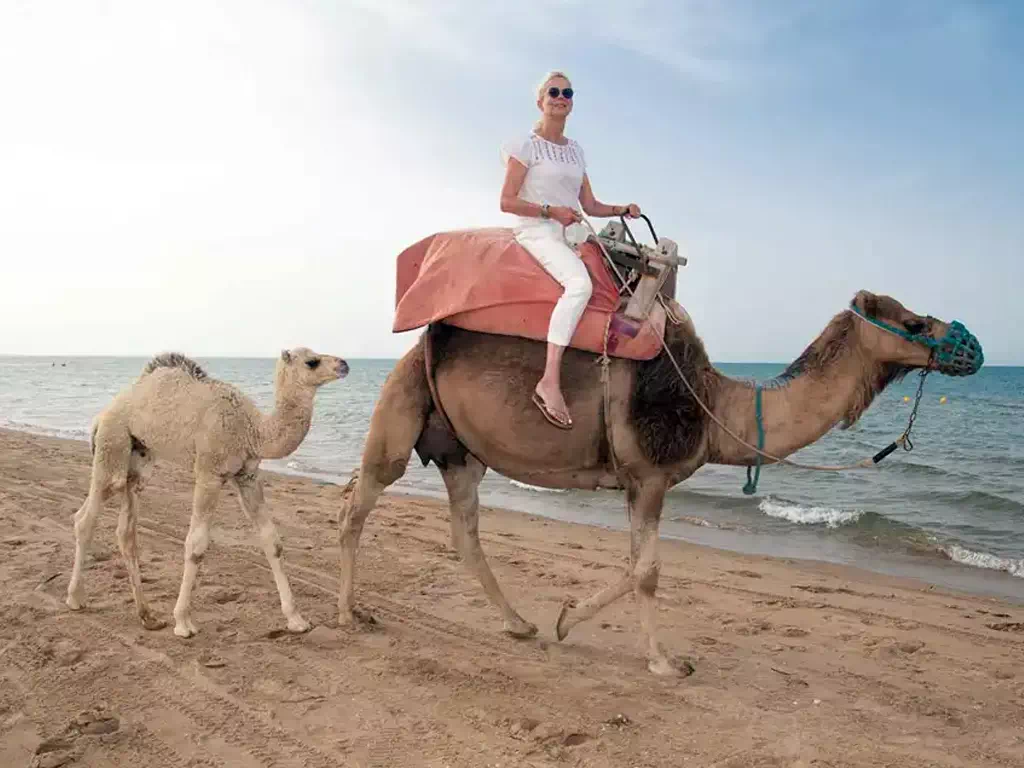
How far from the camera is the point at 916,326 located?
441 cm

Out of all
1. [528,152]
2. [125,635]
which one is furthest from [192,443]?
[528,152]

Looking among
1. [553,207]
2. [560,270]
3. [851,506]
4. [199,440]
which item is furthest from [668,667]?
[851,506]

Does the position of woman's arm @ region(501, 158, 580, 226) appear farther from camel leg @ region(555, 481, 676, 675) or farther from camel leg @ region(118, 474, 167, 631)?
camel leg @ region(118, 474, 167, 631)

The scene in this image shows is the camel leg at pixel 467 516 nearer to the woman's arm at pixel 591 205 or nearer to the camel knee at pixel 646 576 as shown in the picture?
the camel knee at pixel 646 576

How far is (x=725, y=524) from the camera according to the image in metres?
11.5

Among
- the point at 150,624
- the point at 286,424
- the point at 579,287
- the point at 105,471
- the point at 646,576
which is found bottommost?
the point at 150,624

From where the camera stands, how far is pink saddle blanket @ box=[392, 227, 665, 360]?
176 inches

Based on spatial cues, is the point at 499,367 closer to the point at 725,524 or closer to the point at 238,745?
the point at 238,745

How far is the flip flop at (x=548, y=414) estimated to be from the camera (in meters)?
4.41

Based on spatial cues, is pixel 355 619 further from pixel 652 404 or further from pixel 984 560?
pixel 984 560

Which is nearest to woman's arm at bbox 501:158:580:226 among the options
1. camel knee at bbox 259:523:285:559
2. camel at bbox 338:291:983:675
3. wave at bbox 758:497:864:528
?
camel at bbox 338:291:983:675

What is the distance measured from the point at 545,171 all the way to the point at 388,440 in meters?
2.01

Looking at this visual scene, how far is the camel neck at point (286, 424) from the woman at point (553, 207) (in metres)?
1.55

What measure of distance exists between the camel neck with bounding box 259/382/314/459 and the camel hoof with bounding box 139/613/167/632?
127 centimetres
